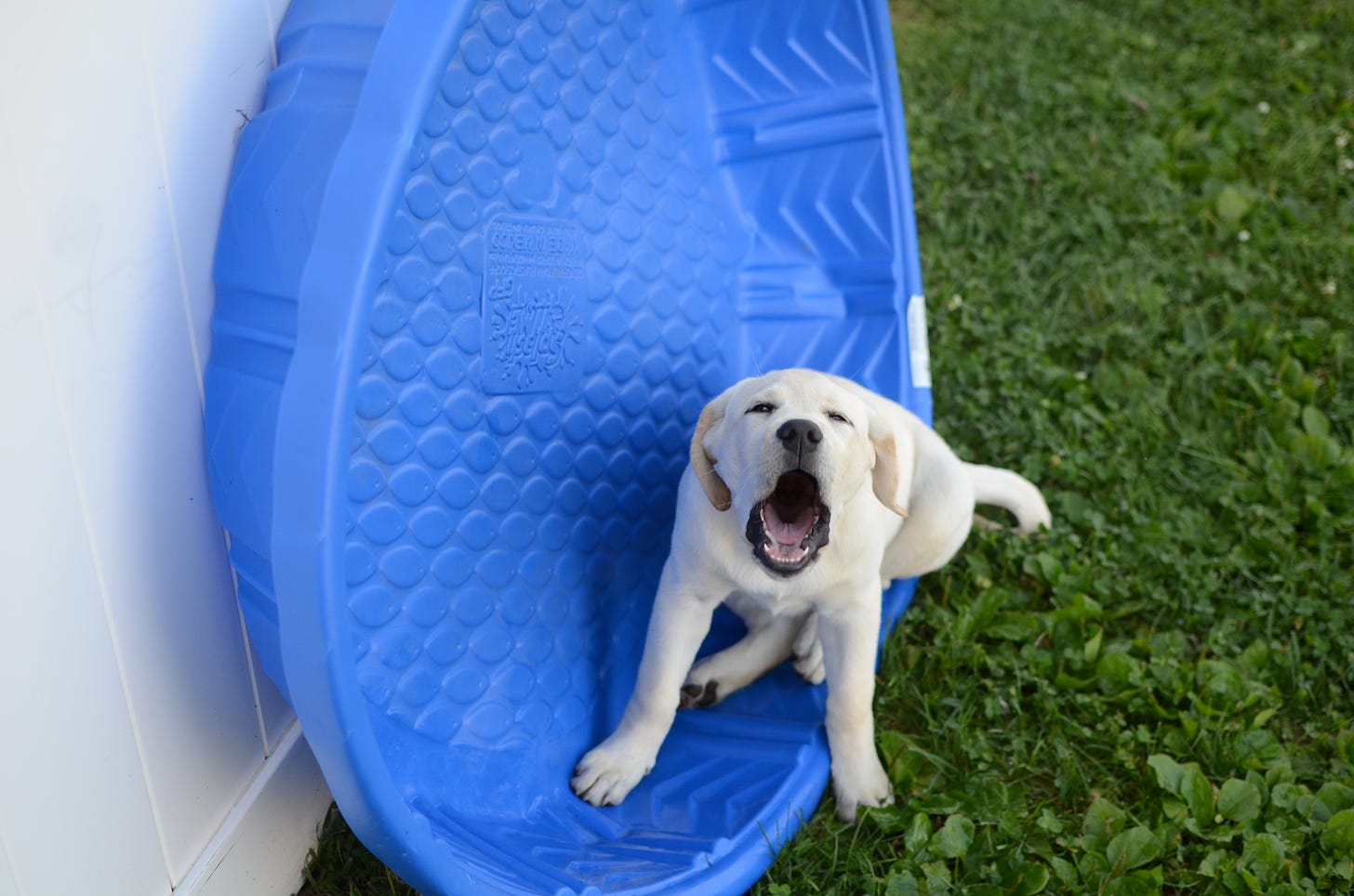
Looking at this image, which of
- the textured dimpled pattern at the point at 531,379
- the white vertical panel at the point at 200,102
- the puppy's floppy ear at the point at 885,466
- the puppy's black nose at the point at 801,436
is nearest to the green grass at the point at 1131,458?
the textured dimpled pattern at the point at 531,379

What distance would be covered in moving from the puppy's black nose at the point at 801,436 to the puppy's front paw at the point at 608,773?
689mm

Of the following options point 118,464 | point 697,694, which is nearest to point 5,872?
point 118,464

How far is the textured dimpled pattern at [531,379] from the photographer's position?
1.61 m

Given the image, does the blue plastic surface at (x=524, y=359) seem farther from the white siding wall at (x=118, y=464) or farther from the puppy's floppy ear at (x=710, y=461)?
the puppy's floppy ear at (x=710, y=461)

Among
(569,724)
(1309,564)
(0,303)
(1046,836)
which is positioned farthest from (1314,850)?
(0,303)

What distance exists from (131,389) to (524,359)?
26.2 inches

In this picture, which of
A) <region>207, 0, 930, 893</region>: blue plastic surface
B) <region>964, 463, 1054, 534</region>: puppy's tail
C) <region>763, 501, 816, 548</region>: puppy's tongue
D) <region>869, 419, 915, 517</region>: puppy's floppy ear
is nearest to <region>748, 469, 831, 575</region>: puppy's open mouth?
<region>763, 501, 816, 548</region>: puppy's tongue

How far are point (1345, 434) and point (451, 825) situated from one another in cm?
248

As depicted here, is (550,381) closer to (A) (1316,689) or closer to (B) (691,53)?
(B) (691,53)

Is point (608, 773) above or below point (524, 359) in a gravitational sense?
below

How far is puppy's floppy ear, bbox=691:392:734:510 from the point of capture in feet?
5.48

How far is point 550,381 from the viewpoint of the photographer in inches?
75.5

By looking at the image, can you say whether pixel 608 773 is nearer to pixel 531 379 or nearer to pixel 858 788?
pixel 858 788

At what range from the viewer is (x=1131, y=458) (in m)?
2.71
